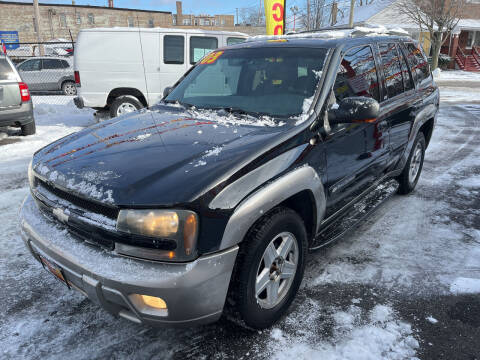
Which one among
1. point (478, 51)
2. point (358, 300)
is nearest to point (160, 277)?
point (358, 300)

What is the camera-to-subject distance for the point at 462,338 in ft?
7.73

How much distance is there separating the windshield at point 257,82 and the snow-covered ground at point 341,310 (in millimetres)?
1454

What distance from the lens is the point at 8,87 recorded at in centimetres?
738

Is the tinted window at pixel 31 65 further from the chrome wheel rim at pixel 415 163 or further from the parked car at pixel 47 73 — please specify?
the chrome wheel rim at pixel 415 163

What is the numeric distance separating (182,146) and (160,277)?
2.82 ft

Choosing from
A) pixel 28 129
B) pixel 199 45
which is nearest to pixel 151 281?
pixel 28 129

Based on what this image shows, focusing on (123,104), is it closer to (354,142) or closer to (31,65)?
(354,142)

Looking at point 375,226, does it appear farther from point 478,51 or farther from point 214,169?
point 478,51

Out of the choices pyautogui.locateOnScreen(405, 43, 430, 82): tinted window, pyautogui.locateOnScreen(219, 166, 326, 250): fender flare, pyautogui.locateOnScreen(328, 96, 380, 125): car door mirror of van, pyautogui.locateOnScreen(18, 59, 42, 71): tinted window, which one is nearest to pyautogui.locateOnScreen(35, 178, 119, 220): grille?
pyautogui.locateOnScreen(219, 166, 326, 250): fender flare

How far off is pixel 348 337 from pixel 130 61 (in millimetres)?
7864

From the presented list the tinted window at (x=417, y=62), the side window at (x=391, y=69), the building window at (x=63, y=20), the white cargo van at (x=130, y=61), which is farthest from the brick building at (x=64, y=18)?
the side window at (x=391, y=69)

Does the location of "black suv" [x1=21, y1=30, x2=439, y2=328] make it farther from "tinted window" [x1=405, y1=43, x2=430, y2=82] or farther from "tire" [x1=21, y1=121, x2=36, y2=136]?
"tire" [x1=21, y1=121, x2=36, y2=136]

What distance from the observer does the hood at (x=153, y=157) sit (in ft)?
6.21

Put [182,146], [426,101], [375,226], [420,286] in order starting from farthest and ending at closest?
[426,101] < [375,226] < [420,286] < [182,146]
